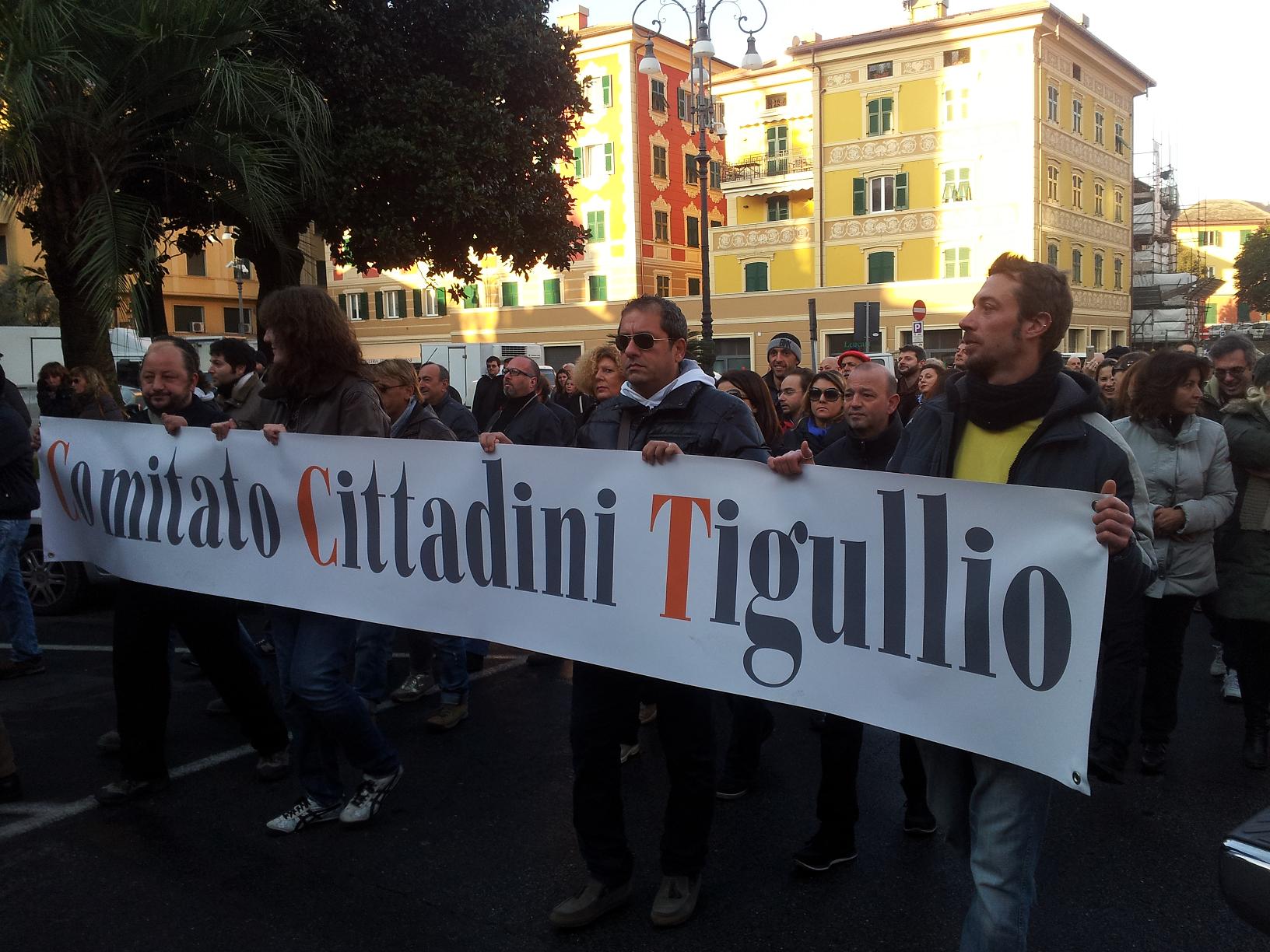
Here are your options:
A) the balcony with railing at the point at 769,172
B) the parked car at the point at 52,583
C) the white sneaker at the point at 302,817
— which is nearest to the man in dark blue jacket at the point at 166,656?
the white sneaker at the point at 302,817

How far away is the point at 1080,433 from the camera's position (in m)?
2.59

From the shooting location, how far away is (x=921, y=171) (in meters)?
38.0

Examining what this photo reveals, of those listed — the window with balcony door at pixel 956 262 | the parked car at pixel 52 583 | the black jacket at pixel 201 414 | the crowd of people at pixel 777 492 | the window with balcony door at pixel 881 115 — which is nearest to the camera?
the crowd of people at pixel 777 492

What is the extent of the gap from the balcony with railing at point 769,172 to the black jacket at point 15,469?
37557mm

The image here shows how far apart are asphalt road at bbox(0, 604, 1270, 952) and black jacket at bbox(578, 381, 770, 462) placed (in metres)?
1.49

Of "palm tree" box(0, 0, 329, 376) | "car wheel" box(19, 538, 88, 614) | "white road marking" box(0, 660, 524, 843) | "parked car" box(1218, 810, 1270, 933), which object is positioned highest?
"palm tree" box(0, 0, 329, 376)

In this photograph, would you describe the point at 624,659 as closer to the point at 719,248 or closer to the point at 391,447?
the point at 391,447

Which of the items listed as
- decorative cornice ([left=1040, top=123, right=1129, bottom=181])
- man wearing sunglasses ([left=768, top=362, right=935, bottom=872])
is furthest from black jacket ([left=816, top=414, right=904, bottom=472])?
decorative cornice ([left=1040, top=123, right=1129, bottom=181])

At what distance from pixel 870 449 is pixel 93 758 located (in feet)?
12.2

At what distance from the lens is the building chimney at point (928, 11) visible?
4062 cm

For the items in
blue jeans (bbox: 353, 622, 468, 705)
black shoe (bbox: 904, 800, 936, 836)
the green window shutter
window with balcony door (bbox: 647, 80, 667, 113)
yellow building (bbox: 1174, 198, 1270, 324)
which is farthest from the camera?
yellow building (bbox: 1174, 198, 1270, 324)

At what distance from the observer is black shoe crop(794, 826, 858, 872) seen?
362cm

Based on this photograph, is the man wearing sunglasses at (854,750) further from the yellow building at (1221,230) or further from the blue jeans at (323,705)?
the yellow building at (1221,230)

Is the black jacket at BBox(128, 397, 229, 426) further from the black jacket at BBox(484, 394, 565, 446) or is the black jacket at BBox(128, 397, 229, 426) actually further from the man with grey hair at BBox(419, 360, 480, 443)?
the black jacket at BBox(484, 394, 565, 446)
